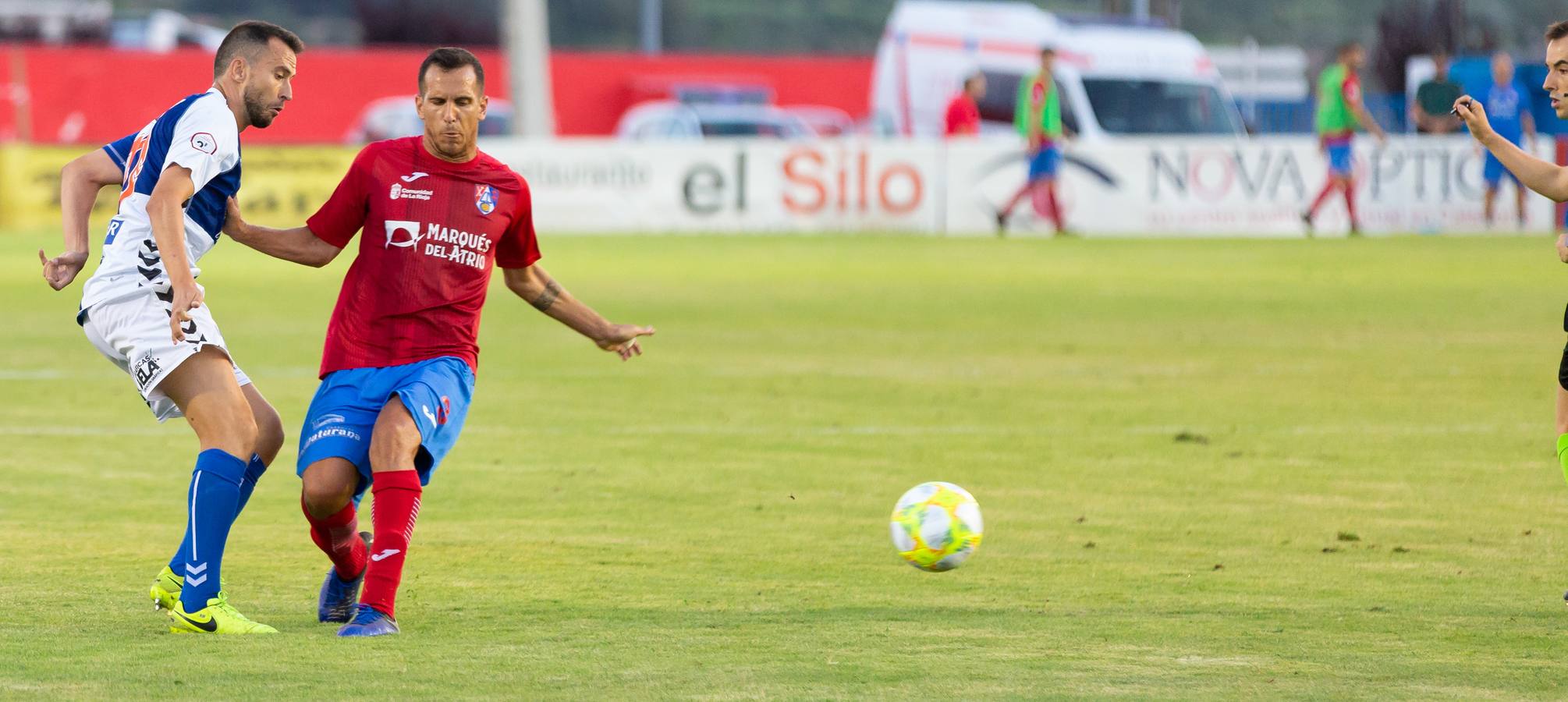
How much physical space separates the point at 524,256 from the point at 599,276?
47.1 feet

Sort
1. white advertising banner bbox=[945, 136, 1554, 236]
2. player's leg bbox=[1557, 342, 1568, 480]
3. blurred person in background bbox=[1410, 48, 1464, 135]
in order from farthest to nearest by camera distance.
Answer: blurred person in background bbox=[1410, 48, 1464, 135], white advertising banner bbox=[945, 136, 1554, 236], player's leg bbox=[1557, 342, 1568, 480]

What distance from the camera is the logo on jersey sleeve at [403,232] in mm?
6426

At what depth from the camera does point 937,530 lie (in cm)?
695

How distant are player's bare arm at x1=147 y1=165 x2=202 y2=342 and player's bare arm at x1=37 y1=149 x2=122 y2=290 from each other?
34cm

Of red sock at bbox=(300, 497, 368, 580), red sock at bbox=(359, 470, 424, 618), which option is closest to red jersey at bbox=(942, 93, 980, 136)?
red sock at bbox=(300, 497, 368, 580)

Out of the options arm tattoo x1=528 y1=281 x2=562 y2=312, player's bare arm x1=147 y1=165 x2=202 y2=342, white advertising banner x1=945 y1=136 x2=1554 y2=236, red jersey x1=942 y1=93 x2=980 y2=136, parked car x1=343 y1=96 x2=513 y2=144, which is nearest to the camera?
player's bare arm x1=147 y1=165 x2=202 y2=342

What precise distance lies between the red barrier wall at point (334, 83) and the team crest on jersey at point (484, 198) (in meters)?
38.4

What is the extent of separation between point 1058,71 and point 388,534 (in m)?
26.8

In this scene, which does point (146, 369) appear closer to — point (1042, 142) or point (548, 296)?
point (548, 296)

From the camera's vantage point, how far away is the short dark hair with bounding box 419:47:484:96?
6.33m

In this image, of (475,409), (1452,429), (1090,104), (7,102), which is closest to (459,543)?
(475,409)

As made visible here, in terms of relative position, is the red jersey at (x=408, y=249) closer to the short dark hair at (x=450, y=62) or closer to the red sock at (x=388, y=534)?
the short dark hair at (x=450, y=62)

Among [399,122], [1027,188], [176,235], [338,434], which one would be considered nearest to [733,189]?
[1027,188]

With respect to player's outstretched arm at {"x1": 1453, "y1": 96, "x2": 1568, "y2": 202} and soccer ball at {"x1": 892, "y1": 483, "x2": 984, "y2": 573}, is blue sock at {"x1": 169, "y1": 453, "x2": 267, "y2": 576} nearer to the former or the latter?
soccer ball at {"x1": 892, "y1": 483, "x2": 984, "y2": 573}
